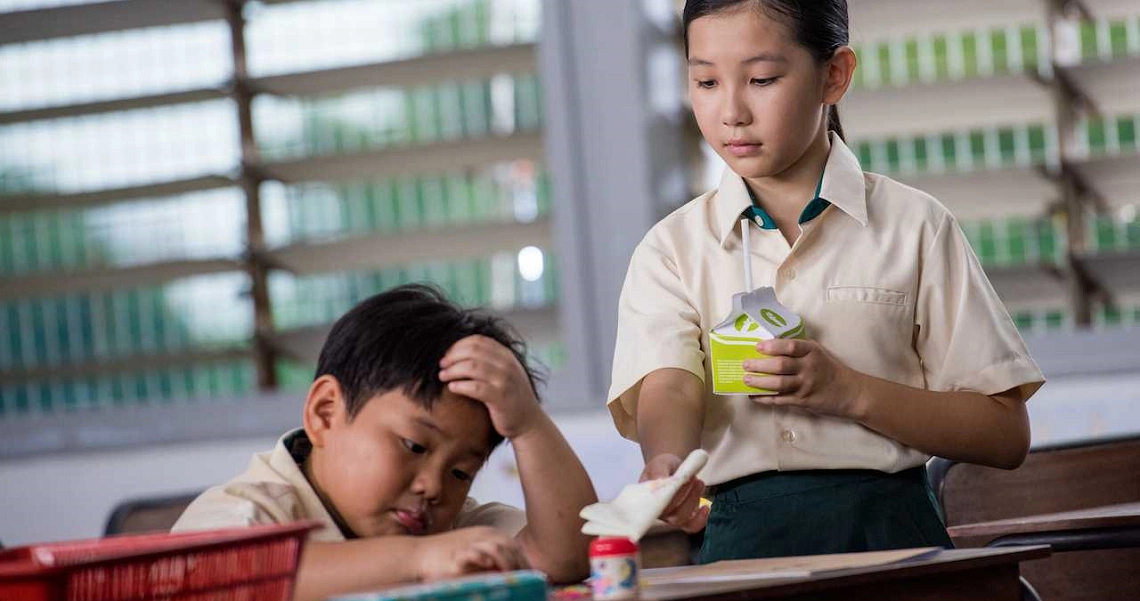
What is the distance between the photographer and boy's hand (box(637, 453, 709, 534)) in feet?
4.75

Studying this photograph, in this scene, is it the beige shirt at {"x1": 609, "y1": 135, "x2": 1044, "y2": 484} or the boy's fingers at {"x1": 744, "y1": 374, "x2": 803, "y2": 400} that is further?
the beige shirt at {"x1": 609, "y1": 135, "x2": 1044, "y2": 484}

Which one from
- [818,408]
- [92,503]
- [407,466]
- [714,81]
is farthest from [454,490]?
[92,503]

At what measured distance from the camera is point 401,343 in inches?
Answer: 65.2

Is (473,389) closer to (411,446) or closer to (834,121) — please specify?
(411,446)

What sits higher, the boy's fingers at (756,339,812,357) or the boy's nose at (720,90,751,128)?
the boy's nose at (720,90,751,128)

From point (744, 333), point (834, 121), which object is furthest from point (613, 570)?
point (834, 121)

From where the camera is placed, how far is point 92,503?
394 cm

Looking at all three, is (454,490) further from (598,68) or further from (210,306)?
A: (210,306)

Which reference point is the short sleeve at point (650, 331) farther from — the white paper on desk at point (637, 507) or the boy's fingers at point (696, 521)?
the white paper on desk at point (637, 507)

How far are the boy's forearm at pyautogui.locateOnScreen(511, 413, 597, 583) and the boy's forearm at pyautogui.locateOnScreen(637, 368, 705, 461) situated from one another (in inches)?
5.0

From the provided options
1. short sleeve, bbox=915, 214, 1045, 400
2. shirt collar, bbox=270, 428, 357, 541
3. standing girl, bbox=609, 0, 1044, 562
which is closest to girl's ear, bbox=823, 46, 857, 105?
standing girl, bbox=609, 0, 1044, 562

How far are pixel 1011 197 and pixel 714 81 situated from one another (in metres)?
1.98

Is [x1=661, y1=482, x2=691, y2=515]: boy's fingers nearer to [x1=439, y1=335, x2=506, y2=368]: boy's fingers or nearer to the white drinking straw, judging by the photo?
[x1=439, y1=335, x2=506, y2=368]: boy's fingers

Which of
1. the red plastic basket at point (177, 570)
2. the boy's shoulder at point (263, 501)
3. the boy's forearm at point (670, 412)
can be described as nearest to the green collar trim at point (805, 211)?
the boy's forearm at point (670, 412)
